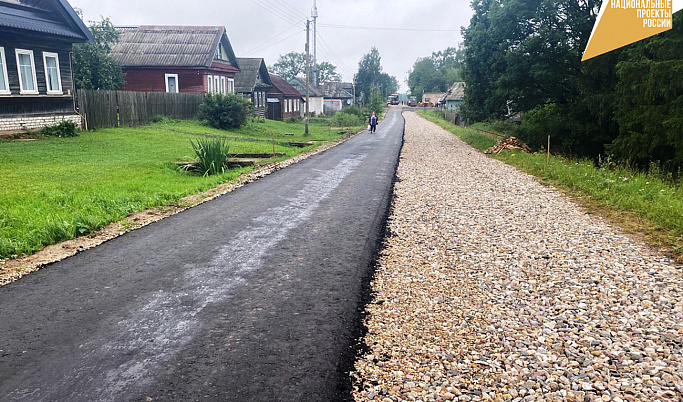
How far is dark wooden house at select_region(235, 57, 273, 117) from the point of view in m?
45.2

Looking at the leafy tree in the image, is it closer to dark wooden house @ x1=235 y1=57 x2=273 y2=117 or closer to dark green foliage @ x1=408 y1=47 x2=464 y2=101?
dark green foliage @ x1=408 y1=47 x2=464 y2=101

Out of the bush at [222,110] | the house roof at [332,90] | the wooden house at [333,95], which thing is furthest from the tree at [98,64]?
the house roof at [332,90]

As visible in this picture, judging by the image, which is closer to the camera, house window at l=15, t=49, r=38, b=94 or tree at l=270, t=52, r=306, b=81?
house window at l=15, t=49, r=38, b=94

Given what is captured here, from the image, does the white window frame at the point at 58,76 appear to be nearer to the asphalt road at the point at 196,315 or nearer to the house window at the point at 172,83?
the house window at the point at 172,83

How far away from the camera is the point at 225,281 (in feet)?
20.5

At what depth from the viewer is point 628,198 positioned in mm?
10688

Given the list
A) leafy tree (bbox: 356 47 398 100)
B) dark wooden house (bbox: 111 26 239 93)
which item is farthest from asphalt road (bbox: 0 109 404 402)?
leafy tree (bbox: 356 47 398 100)

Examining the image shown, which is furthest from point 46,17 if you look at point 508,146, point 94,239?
point 508,146

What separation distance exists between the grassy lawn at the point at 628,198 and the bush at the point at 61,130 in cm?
1873

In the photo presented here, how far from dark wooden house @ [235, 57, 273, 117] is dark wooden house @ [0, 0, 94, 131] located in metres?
21.0

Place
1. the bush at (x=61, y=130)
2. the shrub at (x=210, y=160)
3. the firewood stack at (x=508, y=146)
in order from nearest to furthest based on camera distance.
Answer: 1. the shrub at (x=210, y=160)
2. the bush at (x=61, y=130)
3. the firewood stack at (x=508, y=146)

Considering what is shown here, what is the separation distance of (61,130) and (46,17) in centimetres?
554

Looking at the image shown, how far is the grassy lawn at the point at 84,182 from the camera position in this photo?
8.37 metres

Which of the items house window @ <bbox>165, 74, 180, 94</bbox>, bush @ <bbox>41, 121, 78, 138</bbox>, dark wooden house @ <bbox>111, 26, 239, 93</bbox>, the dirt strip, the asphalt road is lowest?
the dirt strip
